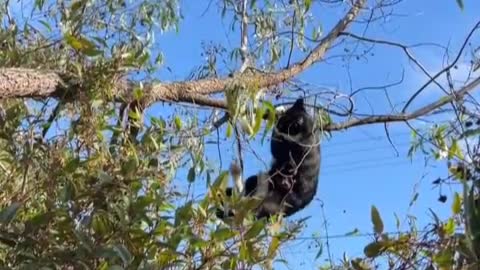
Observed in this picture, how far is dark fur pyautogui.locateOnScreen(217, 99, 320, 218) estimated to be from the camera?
7.78 feet

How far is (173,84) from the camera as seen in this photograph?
2.54m

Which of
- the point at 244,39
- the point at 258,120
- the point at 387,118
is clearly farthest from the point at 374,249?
the point at 244,39

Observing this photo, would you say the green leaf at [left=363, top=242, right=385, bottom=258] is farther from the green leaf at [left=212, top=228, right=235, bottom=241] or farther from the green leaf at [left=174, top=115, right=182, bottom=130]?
the green leaf at [left=174, top=115, right=182, bottom=130]

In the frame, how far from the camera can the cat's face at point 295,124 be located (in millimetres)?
2416

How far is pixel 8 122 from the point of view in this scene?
2148 mm

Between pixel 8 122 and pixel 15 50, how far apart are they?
0.30m

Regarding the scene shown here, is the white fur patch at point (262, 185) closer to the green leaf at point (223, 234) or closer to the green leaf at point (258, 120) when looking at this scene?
the green leaf at point (258, 120)

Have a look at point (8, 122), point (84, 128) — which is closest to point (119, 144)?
point (84, 128)

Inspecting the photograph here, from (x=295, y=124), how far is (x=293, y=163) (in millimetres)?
101

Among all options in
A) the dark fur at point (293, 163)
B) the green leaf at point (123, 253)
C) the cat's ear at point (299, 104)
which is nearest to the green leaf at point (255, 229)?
the green leaf at point (123, 253)

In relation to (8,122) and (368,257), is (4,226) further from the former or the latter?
(368,257)

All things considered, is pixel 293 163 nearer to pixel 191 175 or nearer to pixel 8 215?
pixel 191 175

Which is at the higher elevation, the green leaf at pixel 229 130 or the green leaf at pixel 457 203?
the green leaf at pixel 229 130

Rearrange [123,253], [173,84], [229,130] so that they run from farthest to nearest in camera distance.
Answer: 1. [173,84]
2. [229,130]
3. [123,253]
